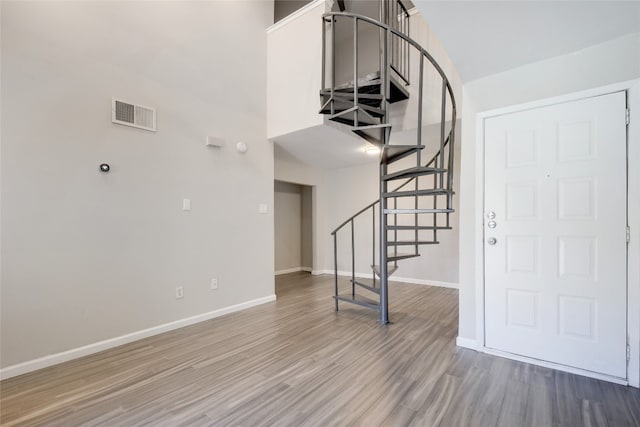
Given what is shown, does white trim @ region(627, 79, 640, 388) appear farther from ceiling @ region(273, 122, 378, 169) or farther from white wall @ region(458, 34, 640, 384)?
ceiling @ region(273, 122, 378, 169)

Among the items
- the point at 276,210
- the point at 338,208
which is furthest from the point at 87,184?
the point at 338,208

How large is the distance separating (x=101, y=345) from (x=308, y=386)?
192 cm

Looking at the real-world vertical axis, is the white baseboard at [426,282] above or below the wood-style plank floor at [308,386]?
below

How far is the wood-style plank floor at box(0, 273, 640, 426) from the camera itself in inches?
63.4

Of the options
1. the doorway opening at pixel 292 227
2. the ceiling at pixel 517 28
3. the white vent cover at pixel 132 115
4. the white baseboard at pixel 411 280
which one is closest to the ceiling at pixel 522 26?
the ceiling at pixel 517 28

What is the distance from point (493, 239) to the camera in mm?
2395

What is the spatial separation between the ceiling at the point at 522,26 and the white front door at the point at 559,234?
41 centimetres

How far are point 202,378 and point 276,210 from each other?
170 inches

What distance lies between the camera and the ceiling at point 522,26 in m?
1.63

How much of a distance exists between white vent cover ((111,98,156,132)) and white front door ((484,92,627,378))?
3.14 metres


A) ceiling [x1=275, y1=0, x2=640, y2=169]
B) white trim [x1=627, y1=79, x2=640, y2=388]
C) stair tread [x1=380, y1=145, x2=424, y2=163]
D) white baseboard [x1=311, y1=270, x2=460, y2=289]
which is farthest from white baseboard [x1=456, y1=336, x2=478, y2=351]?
ceiling [x1=275, y1=0, x2=640, y2=169]

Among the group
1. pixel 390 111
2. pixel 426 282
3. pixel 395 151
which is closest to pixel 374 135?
pixel 395 151

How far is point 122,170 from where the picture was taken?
266cm

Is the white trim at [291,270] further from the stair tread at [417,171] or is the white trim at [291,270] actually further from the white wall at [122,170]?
the stair tread at [417,171]
